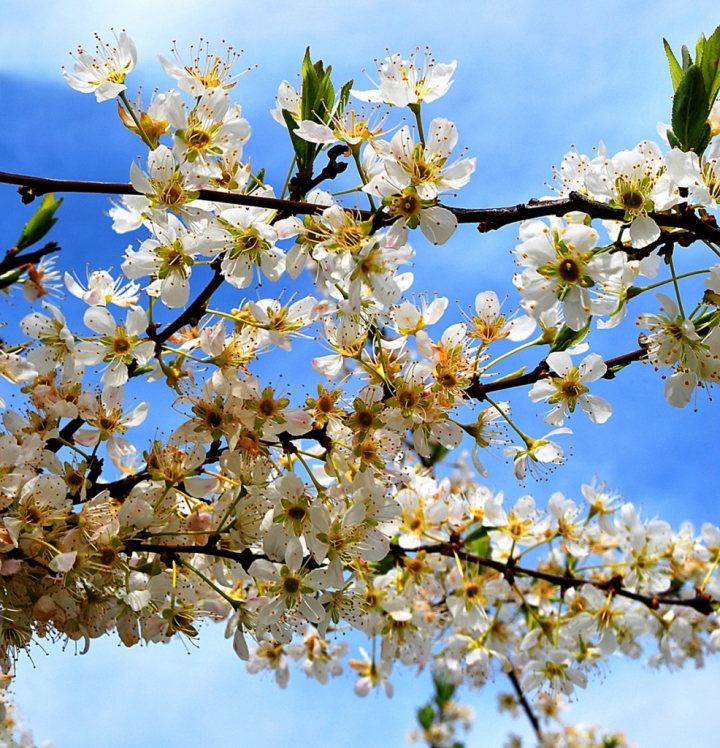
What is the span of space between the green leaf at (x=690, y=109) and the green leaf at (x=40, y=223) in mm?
1584

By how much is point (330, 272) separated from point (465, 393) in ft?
1.84

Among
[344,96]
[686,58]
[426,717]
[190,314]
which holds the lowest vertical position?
[190,314]

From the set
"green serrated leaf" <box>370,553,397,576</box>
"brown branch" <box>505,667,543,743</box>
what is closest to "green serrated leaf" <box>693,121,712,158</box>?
"green serrated leaf" <box>370,553,397,576</box>

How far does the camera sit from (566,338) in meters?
2.14

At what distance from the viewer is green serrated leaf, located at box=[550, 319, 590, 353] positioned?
83.7 inches

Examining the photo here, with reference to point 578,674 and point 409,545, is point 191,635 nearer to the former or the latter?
point 409,545

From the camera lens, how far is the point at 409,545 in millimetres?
2762

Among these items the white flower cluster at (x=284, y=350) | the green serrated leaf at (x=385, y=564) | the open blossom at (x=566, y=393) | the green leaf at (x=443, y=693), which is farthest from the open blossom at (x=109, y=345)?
the green leaf at (x=443, y=693)

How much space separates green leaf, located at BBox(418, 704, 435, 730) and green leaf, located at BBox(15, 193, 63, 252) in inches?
300

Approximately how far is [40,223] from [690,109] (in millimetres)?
1674

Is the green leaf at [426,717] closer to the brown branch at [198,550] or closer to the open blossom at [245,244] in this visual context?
the brown branch at [198,550]

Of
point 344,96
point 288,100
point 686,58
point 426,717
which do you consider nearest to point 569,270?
point 686,58

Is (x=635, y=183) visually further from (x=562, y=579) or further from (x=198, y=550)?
(x=562, y=579)

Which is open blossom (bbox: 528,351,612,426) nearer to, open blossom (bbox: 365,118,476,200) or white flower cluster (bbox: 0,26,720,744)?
white flower cluster (bbox: 0,26,720,744)
